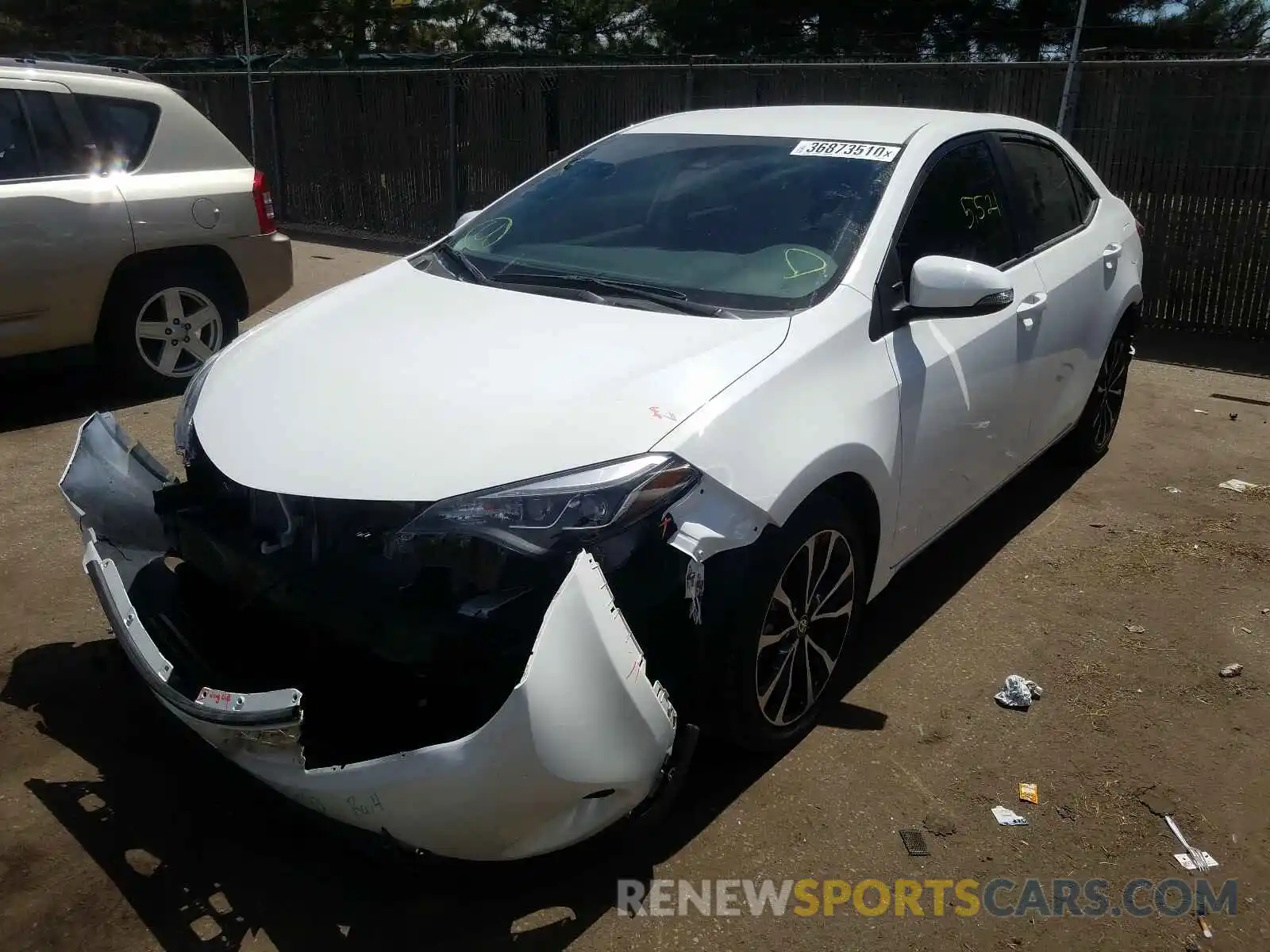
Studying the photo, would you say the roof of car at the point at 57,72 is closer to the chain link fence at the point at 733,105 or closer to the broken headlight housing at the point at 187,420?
the broken headlight housing at the point at 187,420

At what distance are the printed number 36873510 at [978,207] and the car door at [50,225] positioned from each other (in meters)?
4.55

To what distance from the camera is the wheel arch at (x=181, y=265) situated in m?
6.20

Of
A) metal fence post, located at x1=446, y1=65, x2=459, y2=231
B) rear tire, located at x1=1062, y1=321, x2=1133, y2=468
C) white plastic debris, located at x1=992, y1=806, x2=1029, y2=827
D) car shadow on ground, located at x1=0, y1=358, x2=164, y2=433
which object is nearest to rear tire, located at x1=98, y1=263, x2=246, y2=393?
car shadow on ground, located at x1=0, y1=358, x2=164, y2=433

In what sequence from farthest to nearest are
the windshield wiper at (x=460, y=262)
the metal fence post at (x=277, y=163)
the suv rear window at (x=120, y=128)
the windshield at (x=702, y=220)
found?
the metal fence post at (x=277, y=163)
the suv rear window at (x=120, y=128)
the windshield wiper at (x=460, y=262)
the windshield at (x=702, y=220)

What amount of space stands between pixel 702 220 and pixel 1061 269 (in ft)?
5.71

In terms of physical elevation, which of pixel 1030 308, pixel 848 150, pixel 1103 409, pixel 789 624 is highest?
pixel 848 150

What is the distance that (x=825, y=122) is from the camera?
4.05 metres

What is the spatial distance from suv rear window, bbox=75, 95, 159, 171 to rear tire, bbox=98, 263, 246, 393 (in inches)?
25.1

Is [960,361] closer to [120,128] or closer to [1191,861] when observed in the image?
[1191,861]

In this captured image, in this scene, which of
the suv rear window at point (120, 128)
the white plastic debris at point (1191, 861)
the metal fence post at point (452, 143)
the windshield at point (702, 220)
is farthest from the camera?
the metal fence post at point (452, 143)

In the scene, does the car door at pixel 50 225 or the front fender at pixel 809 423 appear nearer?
the front fender at pixel 809 423

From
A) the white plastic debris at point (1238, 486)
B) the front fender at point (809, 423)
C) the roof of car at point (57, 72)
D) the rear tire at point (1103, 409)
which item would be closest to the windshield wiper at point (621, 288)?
the front fender at point (809, 423)

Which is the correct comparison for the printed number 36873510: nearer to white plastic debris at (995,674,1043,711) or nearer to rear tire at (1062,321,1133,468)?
rear tire at (1062,321,1133,468)

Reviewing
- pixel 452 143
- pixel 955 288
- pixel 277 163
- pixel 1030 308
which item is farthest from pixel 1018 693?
pixel 277 163
